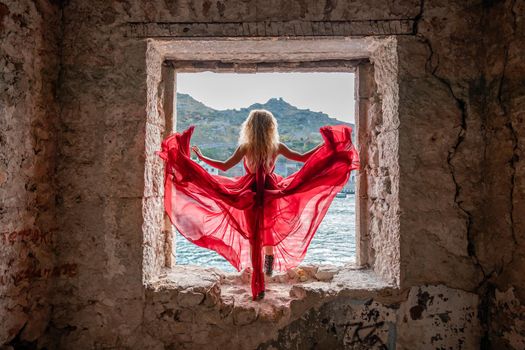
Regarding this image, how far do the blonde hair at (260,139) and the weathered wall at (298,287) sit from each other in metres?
0.54

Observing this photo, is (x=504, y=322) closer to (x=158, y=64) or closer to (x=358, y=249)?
(x=358, y=249)

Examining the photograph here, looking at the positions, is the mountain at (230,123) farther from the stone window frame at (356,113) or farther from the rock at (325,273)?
the rock at (325,273)

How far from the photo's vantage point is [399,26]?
1.83m

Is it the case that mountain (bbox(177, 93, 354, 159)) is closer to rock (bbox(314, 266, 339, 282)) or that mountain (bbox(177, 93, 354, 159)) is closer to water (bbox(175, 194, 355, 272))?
water (bbox(175, 194, 355, 272))

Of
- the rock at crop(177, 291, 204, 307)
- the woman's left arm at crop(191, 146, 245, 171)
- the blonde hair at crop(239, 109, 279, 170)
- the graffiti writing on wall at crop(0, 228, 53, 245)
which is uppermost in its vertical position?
the blonde hair at crop(239, 109, 279, 170)

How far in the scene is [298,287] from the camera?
6.16 feet

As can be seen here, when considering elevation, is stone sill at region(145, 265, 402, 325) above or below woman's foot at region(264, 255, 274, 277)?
below

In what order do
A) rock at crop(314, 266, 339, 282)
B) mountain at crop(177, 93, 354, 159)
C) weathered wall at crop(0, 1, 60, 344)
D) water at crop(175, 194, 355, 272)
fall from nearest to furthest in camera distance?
weathered wall at crop(0, 1, 60, 344), rock at crop(314, 266, 339, 282), water at crop(175, 194, 355, 272), mountain at crop(177, 93, 354, 159)

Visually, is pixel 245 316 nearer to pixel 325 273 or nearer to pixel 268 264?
pixel 268 264

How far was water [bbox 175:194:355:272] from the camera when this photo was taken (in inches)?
90.7

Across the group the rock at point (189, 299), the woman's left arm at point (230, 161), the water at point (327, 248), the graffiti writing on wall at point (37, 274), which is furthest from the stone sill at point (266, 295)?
the woman's left arm at point (230, 161)

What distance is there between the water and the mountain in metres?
0.68

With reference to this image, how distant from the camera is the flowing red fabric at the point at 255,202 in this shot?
1939 millimetres

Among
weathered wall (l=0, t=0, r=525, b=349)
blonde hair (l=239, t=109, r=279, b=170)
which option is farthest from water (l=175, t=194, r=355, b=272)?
blonde hair (l=239, t=109, r=279, b=170)
